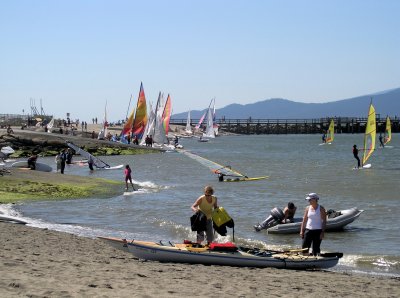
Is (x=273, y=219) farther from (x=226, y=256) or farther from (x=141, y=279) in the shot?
(x=141, y=279)

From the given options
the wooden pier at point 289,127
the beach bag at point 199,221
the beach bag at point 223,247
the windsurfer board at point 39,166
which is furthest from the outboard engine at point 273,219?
the wooden pier at point 289,127

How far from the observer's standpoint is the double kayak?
1127cm

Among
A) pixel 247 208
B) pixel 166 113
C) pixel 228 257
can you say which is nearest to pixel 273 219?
pixel 247 208

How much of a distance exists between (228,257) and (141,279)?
7.79 feet

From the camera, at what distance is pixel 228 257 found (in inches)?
443

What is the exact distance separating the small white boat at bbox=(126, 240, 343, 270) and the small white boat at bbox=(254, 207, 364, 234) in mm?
4690

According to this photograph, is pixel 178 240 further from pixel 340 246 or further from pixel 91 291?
pixel 91 291

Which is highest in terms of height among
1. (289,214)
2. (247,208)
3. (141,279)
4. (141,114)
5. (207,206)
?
(141,114)

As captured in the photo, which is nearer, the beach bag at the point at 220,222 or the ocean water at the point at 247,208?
the beach bag at the point at 220,222

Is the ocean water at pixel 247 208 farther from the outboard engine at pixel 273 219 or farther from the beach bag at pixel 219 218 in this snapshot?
the beach bag at pixel 219 218

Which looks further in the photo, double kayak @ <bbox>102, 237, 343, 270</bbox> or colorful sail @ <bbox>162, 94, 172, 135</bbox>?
colorful sail @ <bbox>162, 94, 172, 135</bbox>

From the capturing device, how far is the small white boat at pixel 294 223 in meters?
16.3

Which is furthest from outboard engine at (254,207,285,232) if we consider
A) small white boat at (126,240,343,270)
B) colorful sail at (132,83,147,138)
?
colorful sail at (132,83,147,138)

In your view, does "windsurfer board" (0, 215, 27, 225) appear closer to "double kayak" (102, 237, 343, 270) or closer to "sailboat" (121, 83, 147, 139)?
"double kayak" (102, 237, 343, 270)
